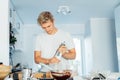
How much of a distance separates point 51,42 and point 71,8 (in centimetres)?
190

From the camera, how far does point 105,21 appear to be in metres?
3.96

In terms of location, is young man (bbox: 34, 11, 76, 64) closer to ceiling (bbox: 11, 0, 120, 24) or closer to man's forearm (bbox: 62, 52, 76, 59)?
man's forearm (bbox: 62, 52, 76, 59)

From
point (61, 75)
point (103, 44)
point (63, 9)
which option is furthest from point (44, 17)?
point (103, 44)

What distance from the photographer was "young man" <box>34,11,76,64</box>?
1.41 metres

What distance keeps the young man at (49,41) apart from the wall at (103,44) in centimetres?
246

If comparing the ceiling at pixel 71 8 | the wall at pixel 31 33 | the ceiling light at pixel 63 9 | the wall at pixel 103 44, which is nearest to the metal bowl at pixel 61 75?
the ceiling at pixel 71 8

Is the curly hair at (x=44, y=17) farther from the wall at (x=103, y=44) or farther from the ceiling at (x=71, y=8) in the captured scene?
the wall at (x=103, y=44)

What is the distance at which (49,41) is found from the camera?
→ 150 cm

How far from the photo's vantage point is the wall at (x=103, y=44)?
387cm

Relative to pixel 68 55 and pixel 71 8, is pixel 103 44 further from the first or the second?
pixel 68 55

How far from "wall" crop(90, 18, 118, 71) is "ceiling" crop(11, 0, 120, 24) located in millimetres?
192

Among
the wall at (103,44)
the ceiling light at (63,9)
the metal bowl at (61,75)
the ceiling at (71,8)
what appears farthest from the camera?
the wall at (103,44)

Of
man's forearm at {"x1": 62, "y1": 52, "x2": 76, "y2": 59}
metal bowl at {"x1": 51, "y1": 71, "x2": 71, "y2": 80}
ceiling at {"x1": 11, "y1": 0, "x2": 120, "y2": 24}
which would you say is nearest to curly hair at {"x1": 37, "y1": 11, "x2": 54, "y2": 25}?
man's forearm at {"x1": 62, "y1": 52, "x2": 76, "y2": 59}

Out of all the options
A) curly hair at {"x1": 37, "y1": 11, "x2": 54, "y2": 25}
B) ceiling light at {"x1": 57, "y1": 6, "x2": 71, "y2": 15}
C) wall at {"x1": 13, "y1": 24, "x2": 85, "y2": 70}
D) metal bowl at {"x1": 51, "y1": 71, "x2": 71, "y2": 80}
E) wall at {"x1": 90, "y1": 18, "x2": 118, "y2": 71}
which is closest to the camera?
metal bowl at {"x1": 51, "y1": 71, "x2": 71, "y2": 80}
